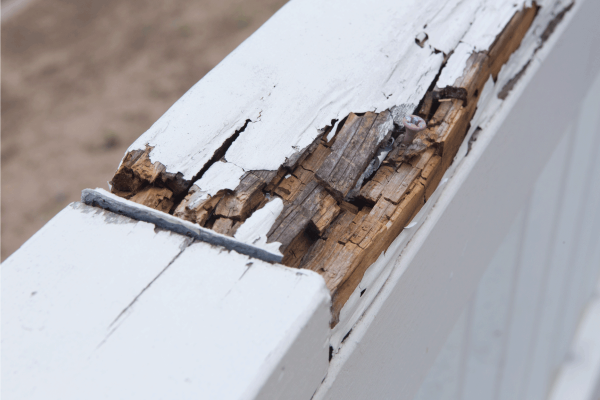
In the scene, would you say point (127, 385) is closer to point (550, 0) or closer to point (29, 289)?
point (29, 289)

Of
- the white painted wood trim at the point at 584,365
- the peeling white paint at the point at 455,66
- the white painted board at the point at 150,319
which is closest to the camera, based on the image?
the white painted board at the point at 150,319

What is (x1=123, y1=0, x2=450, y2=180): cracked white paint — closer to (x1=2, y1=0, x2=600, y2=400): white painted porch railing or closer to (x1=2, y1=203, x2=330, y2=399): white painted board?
(x1=2, y1=0, x2=600, y2=400): white painted porch railing

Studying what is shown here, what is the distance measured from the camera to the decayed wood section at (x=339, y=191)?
1.59ft

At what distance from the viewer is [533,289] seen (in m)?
1.33

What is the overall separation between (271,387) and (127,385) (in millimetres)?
103

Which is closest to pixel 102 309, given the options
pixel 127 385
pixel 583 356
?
pixel 127 385

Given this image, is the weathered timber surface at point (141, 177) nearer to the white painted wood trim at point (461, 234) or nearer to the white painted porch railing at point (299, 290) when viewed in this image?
the white painted porch railing at point (299, 290)

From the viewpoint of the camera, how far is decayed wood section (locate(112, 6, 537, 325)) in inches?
19.1

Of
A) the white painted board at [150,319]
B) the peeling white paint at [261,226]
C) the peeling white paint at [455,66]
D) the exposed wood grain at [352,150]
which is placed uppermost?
the peeling white paint at [455,66]

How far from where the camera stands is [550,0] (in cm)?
84

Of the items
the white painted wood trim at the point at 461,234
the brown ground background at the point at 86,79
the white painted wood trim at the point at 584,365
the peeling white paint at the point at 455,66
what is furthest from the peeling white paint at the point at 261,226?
the white painted wood trim at the point at 584,365

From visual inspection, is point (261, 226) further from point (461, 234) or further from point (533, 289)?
point (533, 289)

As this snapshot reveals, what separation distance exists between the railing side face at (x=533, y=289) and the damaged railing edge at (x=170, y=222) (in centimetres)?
58

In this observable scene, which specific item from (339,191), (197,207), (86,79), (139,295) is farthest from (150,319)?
(86,79)
